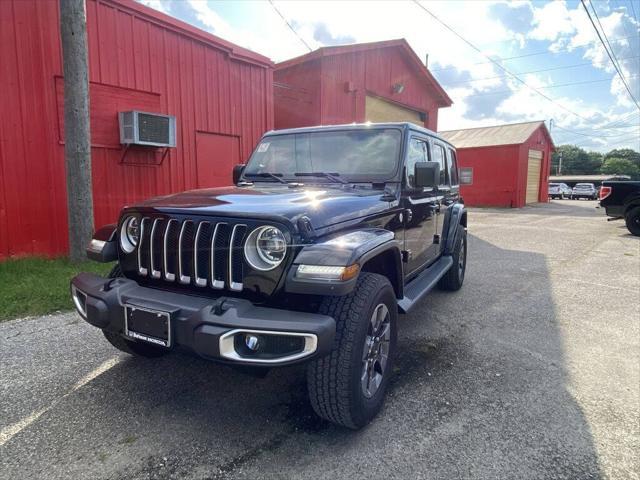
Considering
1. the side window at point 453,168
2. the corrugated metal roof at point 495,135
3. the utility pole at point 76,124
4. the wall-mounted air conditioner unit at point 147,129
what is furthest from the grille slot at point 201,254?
the corrugated metal roof at point 495,135

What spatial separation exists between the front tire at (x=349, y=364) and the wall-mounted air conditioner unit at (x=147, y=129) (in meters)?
5.68

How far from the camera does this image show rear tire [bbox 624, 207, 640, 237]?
11148 millimetres

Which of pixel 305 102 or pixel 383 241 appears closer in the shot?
pixel 383 241

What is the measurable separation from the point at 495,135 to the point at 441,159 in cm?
2363

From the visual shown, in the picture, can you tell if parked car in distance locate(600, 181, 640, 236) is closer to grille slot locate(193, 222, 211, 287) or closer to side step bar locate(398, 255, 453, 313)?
side step bar locate(398, 255, 453, 313)

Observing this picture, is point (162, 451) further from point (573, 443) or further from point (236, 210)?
point (573, 443)

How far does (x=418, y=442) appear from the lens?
90.7 inches

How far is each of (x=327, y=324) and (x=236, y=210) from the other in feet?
2.58

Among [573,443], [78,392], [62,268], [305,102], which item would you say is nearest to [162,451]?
[78,392]

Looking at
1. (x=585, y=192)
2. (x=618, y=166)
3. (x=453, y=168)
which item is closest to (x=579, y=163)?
(x=618, y=166)

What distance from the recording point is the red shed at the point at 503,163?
23.6 m

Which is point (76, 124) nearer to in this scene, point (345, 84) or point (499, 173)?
point (345, 84)

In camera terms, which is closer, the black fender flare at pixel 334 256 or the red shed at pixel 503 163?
the black fender flare at pixel 334 256

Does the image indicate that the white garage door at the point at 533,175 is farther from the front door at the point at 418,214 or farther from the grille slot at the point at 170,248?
the grille slot at the point at 170,248
